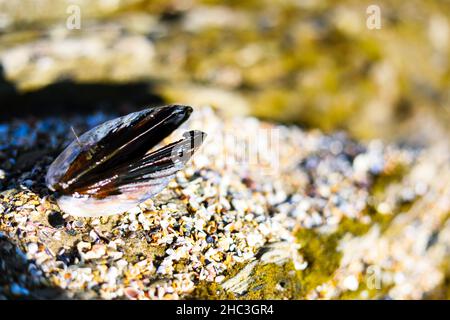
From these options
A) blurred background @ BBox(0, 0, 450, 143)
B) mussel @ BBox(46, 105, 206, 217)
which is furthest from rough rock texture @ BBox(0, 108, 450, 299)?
blurred background @ BBox(0, 0, 450, 143)

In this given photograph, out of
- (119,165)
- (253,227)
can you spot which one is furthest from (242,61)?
(119,165)

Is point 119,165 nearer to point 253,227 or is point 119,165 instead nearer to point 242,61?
point 253,227

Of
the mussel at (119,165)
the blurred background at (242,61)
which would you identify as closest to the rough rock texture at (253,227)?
the mussel at (119,165)

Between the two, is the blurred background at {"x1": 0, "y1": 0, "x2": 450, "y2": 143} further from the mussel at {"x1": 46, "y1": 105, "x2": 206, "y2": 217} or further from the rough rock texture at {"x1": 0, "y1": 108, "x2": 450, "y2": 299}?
the mussel at {"x1": 46, "y1": 105, "x2": 206, "y2": 217}

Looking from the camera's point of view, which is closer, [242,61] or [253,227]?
[253,227]

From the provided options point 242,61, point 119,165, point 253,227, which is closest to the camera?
point 119,165

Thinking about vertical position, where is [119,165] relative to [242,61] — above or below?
below
